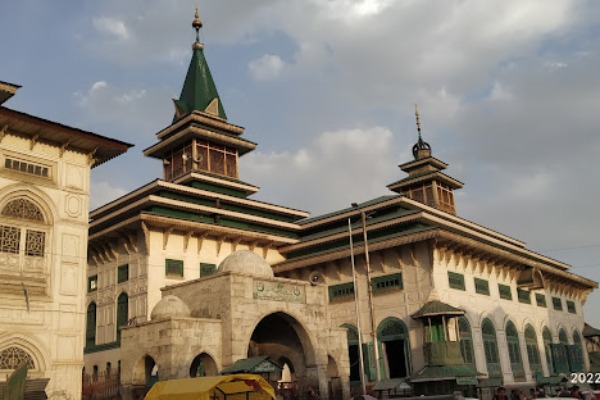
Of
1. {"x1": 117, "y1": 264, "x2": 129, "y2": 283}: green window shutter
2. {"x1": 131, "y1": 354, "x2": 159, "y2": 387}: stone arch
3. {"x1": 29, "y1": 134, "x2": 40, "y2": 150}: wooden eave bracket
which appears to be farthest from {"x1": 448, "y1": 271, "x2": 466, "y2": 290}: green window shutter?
{"x1": 29, "y1": 134, "x2": 40, "y2": 150}: wooden eave bracket

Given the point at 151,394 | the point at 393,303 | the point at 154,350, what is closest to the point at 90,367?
the point at 154,350

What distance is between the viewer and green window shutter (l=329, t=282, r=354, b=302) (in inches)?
1603

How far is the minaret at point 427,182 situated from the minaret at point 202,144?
15420 millimetres

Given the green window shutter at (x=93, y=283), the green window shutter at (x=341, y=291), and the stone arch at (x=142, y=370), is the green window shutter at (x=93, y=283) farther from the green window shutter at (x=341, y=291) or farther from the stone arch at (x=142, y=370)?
the green window shutter at (x=341, y=291)

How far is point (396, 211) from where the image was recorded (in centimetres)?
4306

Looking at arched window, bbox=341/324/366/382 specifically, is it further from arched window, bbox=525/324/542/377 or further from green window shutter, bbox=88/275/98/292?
green window shutter, bbox=88/275/98/292

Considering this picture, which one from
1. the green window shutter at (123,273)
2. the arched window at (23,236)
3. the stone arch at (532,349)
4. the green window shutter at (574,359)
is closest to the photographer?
the arched window at (23,236)

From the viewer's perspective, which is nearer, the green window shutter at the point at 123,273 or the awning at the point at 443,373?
the awning at the point at 443,373

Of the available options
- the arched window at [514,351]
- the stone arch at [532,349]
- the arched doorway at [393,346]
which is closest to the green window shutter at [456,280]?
the arched doorway at [393,346]

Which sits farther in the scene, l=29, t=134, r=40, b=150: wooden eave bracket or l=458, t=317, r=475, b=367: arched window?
l=458, t=317, r=475, b=367: arched window

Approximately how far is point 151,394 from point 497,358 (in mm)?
29548

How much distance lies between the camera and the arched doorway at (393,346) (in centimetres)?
3788

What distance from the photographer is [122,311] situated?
37.6 meters

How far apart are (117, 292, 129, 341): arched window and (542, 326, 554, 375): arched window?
33.3 m
